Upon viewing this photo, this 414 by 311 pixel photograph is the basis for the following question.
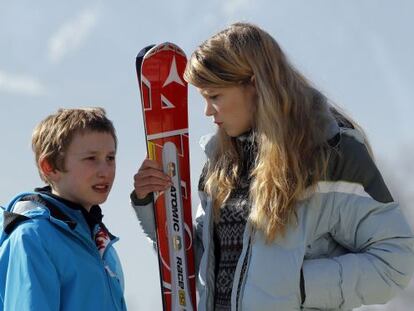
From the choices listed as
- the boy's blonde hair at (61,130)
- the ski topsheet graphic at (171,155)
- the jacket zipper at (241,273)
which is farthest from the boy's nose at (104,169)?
the jacket zipper at (241,273)

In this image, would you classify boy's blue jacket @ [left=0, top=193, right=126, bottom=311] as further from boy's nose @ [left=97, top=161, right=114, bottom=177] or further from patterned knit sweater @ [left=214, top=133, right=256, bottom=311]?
patterned knit sweater @ [left=214, top=133, right=256, bottom=311]

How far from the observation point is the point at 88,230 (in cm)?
420

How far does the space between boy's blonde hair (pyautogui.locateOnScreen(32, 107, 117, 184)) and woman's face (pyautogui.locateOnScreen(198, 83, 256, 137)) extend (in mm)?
587

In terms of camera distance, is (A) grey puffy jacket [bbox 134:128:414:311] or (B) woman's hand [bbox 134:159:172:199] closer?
(A) grey puffy jacket [bbox 134:128:414:311]

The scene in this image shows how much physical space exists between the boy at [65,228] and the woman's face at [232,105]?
0.58 metres

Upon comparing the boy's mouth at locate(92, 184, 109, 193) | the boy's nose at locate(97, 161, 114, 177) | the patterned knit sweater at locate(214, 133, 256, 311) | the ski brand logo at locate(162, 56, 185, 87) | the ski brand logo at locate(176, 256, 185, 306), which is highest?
the ski brand logo at locate(162, 56, 185, 87)

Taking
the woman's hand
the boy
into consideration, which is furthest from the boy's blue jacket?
the woman's hand

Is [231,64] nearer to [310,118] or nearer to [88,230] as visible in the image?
[310,118]

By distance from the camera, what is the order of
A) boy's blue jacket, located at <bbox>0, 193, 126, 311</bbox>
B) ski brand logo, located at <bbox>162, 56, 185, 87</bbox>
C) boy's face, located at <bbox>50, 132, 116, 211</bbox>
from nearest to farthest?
1. boy's blue jacket, located at <bbox>0, 193, 126, 311</bbox>
2. boy's face, located at <bbox>50, 132, 116, 211</bbox>
3. ski brand logo, located at <bbox>162, 56, 185, 87</bbox>

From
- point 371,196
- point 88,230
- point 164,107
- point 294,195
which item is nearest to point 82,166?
point 88,230

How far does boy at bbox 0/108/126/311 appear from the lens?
3895 millimetres

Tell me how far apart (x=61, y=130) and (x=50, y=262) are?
0.63 meters

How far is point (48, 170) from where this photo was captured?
429cm

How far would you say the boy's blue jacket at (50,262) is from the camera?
3875mm
